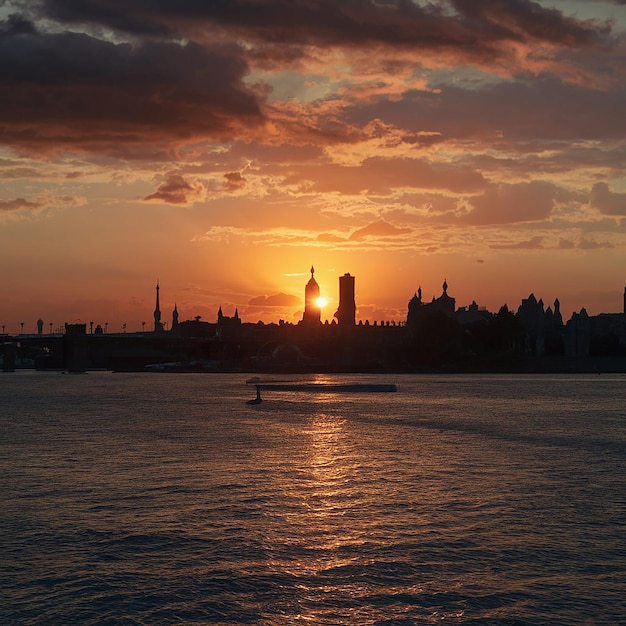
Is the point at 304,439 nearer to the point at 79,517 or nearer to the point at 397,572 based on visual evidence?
the point at 79,517

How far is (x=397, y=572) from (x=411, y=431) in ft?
167

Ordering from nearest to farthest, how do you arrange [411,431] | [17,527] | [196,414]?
[17,527] → [411,431] → [196,414]

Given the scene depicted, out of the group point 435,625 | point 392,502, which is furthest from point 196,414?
point 435,625

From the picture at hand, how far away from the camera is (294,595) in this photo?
2372cm

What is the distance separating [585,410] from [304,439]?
50191 mm

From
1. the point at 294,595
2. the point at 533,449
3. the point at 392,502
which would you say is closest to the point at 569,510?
the point at 392,502

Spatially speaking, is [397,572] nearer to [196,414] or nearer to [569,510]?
[569,510]

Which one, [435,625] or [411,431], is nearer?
[435,625]

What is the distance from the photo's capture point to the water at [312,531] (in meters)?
22.9

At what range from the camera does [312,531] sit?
31.7 meters

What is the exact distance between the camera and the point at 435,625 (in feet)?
69.9

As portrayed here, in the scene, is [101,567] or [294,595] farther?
[101,567]

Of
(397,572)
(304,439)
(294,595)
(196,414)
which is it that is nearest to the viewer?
(294,595)

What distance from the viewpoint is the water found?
22.9m
